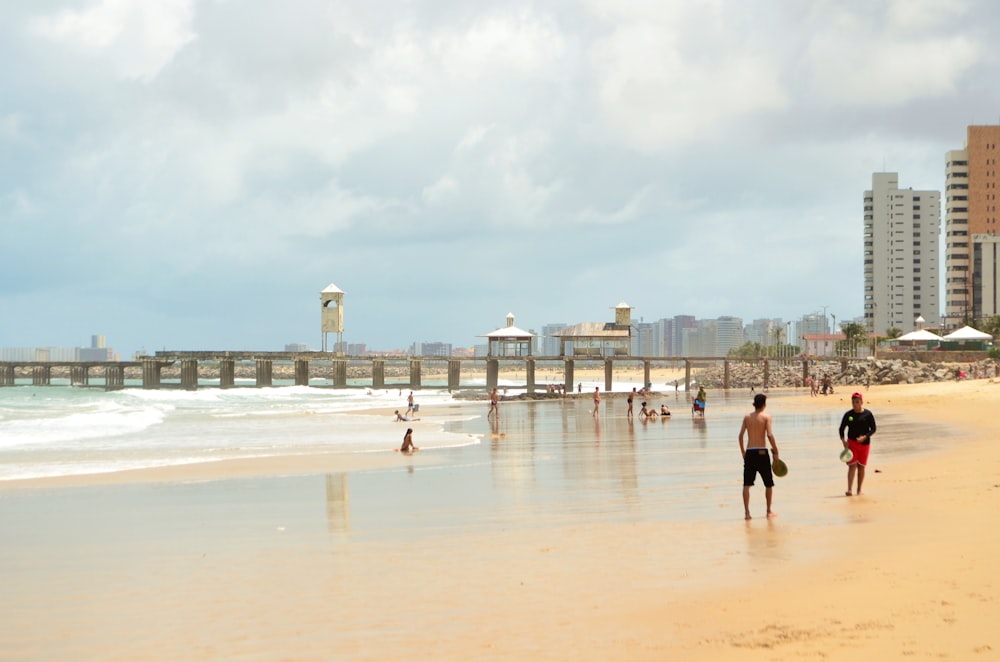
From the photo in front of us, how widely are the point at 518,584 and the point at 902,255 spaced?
444 feet

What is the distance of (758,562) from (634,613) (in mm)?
1898

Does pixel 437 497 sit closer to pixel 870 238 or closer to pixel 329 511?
pixel 329 511

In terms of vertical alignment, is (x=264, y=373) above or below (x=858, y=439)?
below

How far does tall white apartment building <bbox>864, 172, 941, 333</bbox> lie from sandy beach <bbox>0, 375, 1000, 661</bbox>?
12724 cm

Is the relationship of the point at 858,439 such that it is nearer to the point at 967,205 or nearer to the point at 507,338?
the point at 507,338

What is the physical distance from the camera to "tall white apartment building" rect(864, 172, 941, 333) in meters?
130

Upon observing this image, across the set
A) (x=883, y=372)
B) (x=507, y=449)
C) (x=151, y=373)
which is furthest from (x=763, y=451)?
(x=151, y=373)

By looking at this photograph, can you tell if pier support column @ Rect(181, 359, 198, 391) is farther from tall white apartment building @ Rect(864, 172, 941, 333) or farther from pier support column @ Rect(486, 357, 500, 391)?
tall white apartment building @ Rect(864, 172, 941, 333)

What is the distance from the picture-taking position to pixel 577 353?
80062mm

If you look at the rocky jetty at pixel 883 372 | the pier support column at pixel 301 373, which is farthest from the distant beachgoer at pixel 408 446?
the pier support column at pixel 301 373

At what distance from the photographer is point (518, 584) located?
23.6 ft

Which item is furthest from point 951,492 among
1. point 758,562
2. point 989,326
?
point 989,326

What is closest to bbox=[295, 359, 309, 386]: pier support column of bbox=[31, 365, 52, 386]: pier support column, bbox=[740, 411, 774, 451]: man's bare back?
bbox=[31, 365, 52, 386]: pier support column

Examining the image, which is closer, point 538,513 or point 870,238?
point 538,513
